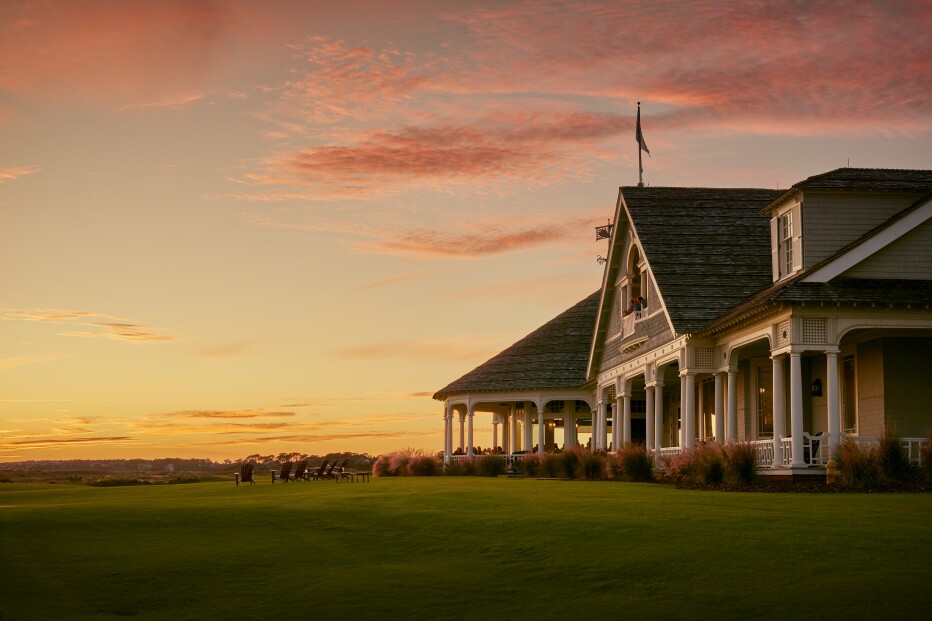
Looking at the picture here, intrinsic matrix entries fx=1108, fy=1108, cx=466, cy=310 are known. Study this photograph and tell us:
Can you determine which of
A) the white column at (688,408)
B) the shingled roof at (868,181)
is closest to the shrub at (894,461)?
the shingled roof at (868,181)

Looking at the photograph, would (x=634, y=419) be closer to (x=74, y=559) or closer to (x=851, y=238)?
(x=851, y=238)

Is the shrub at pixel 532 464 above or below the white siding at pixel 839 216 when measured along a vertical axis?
below

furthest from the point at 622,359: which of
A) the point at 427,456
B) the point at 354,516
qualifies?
the point at 354,516

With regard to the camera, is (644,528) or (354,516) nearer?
(644,528)

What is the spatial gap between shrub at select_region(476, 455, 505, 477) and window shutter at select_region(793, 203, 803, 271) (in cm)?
1770

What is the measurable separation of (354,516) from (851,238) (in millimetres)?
15645

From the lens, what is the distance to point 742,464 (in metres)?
24.9

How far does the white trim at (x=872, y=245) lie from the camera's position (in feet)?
85.4

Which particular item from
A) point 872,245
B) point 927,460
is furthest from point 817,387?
point 927,460

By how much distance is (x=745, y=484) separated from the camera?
24781 mm

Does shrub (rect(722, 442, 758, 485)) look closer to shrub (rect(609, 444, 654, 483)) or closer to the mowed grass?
the mowed grass

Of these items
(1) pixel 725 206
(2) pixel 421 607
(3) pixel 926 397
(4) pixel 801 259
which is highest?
(1) pixel 725 206

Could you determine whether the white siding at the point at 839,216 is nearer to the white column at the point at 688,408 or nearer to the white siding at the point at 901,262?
the white siding at the point at 901,262

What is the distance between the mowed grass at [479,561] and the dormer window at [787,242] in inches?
386
